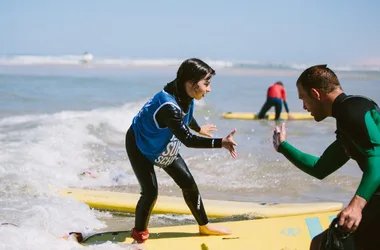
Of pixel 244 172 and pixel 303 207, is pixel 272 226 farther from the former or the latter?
pixel 244 172

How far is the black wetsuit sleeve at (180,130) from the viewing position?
358 cm

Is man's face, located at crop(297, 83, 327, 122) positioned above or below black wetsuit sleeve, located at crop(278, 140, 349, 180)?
above

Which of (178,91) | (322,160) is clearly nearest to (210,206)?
(178,91)

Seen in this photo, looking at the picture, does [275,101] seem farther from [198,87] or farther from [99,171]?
[198,87]

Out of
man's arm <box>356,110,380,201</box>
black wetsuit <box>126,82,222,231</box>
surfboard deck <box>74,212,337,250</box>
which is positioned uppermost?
man's arm <box>356,110,380,201</box>

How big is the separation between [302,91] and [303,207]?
9.28 feet

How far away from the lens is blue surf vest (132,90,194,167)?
12.1 ft

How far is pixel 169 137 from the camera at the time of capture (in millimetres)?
3801

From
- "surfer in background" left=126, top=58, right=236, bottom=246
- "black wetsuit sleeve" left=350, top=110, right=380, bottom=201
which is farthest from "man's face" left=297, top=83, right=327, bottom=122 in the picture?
"surfer in background" left=126, top=58, right=236, bottom=246

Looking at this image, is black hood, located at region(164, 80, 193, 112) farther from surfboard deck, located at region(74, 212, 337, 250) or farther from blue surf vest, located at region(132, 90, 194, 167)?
surfboard deck, located at region(74, 212, 337, 250)

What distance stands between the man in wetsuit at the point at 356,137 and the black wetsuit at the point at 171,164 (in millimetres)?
1076

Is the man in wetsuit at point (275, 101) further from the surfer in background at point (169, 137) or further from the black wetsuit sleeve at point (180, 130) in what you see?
the black wetsuit sleeve at point (180, 130)

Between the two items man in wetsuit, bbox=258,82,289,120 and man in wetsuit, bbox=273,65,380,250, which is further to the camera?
man in wetsuit, bbox=258,82,289,120

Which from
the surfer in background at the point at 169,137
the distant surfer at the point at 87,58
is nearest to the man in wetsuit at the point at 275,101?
the surfer in background at the point at 169,137
